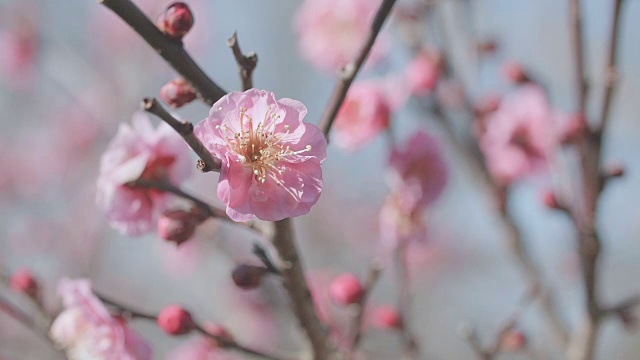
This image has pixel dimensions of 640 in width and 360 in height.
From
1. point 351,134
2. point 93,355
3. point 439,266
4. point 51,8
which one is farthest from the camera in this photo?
point 51,8

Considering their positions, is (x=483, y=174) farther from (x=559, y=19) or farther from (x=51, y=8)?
(x=51, y=8)

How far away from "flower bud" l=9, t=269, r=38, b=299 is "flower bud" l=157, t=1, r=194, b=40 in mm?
731

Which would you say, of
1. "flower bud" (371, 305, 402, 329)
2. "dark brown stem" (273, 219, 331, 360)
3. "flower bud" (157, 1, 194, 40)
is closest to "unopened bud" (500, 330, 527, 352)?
"flower bud" (371, 305, 402, 329)

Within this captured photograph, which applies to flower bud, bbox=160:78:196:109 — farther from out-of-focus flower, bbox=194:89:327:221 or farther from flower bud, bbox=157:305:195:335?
flower bud, bbox=157:305:195:335

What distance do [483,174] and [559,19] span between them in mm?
3611

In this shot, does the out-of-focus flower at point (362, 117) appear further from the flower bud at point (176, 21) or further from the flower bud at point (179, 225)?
the flower bud at point (176, 21)

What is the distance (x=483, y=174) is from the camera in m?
2.24

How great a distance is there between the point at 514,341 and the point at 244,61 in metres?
1.30

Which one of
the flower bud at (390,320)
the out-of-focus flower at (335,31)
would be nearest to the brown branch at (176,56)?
the flower bud at (390,320)

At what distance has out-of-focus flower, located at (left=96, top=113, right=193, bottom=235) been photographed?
1.36 m

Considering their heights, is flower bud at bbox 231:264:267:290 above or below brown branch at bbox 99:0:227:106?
below

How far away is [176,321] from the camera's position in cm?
130

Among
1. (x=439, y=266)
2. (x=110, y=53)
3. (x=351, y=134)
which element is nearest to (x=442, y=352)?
(x=439, y=266)

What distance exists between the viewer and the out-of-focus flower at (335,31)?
2768mm
